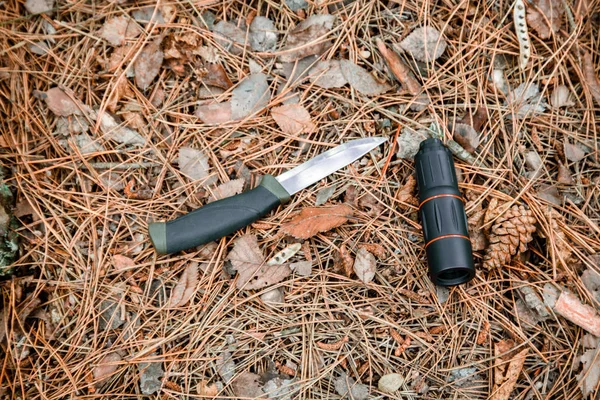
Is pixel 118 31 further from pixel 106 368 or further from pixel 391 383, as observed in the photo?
pixel 391 383

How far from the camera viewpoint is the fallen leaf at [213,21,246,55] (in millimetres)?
2598

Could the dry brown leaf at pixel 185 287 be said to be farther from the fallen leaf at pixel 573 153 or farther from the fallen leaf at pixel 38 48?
the fallen leaf at pixel 573 153

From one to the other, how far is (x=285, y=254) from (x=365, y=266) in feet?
1.35

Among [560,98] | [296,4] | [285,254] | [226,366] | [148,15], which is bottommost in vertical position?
A: [226,366]

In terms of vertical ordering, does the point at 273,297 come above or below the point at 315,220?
below

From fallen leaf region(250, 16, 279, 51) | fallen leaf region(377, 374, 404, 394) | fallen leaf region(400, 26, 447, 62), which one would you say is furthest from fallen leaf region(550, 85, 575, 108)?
fallen leaf region(377, 374, 404, 394)

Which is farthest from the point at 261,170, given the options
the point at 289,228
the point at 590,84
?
the point at 590,84

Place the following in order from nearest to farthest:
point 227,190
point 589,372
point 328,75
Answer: point 589,372 → point 227,190 → point 328,75

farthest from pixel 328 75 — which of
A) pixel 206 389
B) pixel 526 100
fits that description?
pixel 206 389

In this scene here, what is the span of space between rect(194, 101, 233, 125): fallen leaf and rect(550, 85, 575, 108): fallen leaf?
1.79m

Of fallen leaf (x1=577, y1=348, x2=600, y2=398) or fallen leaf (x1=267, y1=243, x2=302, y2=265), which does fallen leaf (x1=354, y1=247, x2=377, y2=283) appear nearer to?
fallen leaf (x1=267, y1=243, x2=302, y2=265)

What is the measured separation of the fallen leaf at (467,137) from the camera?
250 cm

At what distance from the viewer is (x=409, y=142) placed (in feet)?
8.27

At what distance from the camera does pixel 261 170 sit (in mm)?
2514
